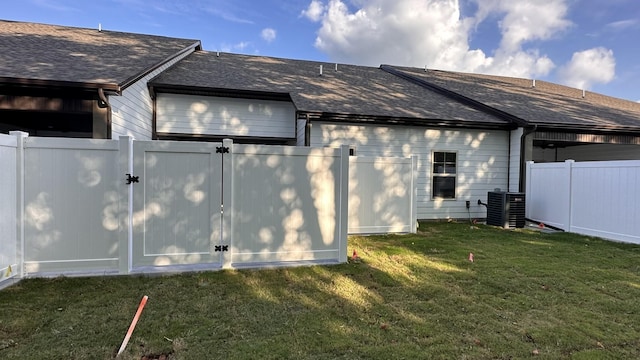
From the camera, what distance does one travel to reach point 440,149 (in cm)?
1056

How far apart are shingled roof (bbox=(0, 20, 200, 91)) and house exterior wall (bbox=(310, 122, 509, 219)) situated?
4.87 metres

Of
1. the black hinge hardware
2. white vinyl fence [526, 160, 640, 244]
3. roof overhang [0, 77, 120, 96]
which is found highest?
roof overhang [0, 77, 120, 96]

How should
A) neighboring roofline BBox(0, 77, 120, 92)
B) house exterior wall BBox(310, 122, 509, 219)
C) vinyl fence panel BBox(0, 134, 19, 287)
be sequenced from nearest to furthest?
1. vinyl fence panel BBox(0, 134, 19, 287)
2. neighboring roofline BBox(0, 77, 120, 92)
3. house exterior wall BBox(310, 122, 509, 219)

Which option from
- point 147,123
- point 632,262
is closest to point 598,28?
point 632,262

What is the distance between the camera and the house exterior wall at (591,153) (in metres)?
13.2

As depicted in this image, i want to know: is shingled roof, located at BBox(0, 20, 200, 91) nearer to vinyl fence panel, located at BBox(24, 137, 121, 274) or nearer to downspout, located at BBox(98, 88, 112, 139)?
downspout, located at BBox(98, 88, 112, 139)

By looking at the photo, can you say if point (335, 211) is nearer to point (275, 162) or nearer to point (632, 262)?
point (275, 162)

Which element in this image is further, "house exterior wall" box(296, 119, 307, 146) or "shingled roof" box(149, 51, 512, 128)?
"shingled roof" box(149, 51, 512, 128)

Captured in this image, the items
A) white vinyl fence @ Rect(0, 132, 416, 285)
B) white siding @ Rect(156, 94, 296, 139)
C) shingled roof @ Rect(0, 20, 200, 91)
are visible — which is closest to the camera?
white vinyl fence @ Rect(0, 132, 416, 285)

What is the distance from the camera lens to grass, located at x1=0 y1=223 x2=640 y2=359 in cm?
293

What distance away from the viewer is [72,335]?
121 inches

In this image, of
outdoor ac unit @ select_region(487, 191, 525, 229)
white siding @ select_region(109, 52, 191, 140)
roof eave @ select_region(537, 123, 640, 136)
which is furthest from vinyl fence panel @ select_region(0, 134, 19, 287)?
roof eave @ select_region(537, 123, 640, 136)

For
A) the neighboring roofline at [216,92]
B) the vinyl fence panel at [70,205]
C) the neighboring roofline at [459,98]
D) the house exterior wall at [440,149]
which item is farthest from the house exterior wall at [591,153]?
the vinyl fence panel at [70,205]

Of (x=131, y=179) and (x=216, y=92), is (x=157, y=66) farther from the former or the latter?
(x=131, y=179)
